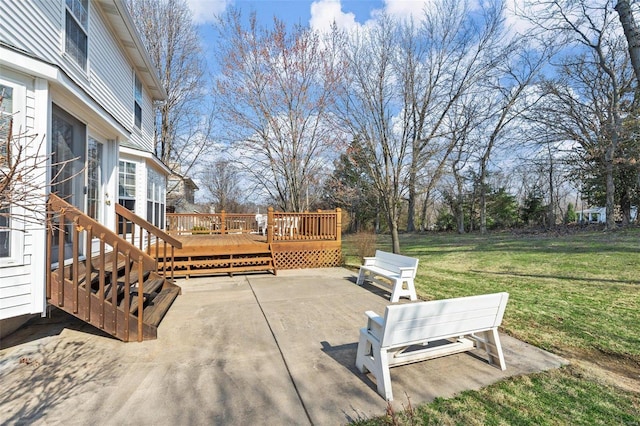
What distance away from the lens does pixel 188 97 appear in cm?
1680

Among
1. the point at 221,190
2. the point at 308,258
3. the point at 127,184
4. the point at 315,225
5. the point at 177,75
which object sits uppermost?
the point at 177,75

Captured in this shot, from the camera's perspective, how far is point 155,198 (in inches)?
375

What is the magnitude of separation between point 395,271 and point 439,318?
343 centimetres

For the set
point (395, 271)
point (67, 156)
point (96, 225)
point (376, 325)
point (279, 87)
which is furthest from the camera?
point (279, 87)

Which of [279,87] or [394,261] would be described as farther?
[279,87]

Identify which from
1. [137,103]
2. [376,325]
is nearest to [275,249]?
[376,325]

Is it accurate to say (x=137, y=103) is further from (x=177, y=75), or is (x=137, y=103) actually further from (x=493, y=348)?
(x=493, y=348)

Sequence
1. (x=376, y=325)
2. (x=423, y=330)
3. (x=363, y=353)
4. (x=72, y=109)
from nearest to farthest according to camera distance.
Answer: (x=423, y=330)
(x=376, y=325)
(x=363, y=353)
(x=72, y=109)

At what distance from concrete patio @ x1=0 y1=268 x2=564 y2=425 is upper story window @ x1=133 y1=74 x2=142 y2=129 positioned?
20.6 ft

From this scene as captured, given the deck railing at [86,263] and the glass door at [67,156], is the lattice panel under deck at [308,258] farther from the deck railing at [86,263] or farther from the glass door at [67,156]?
the deck railing at [86,263]

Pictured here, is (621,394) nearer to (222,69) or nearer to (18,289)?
(18,289)

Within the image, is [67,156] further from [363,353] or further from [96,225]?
[363,353]

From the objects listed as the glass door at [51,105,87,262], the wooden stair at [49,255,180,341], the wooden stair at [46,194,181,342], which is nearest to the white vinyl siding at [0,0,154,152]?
the glass door at [51,105,87,262]

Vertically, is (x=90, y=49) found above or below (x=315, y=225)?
above
